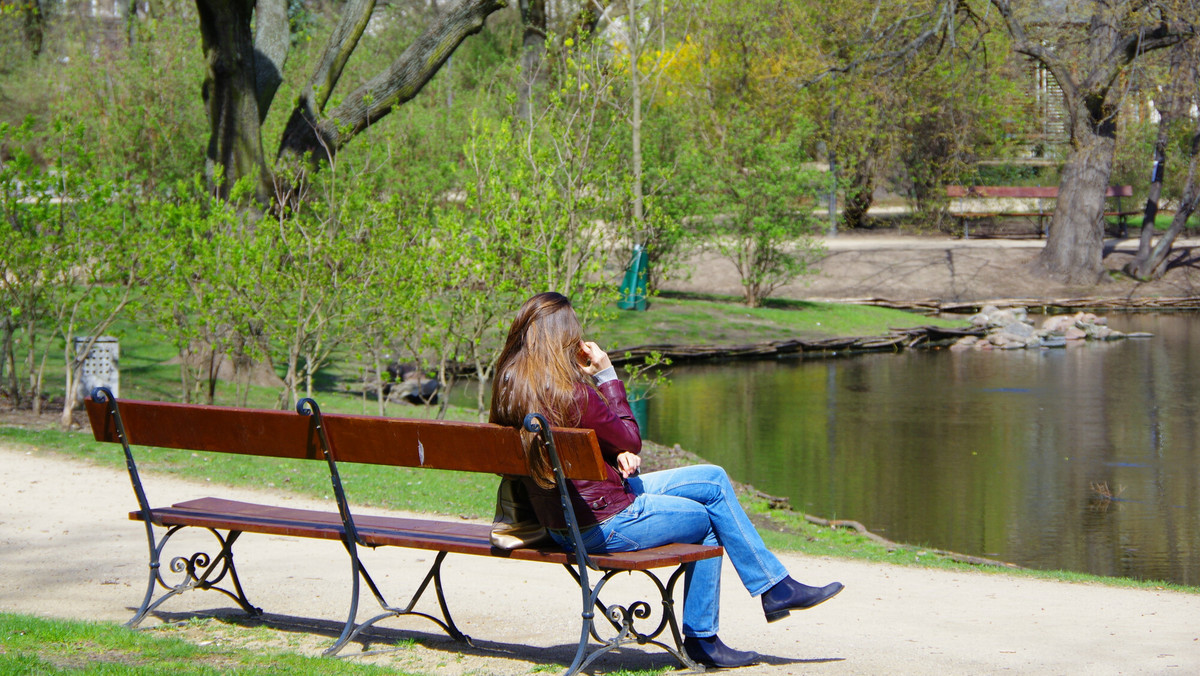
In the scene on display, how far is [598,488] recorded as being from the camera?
4.26m

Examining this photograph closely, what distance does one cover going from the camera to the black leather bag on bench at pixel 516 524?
14.1 feet

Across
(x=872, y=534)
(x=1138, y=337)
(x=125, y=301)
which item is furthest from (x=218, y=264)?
(x=1138, y=337)

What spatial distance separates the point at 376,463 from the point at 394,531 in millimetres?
431

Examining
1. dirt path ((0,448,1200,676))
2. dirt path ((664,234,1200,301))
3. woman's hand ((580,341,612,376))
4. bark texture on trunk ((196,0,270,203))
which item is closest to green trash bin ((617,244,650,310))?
dirt path ((664,234,1200,301))

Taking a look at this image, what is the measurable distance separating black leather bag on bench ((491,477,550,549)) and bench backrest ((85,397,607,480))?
0.19 meters

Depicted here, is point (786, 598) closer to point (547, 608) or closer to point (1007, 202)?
point (547, 608)

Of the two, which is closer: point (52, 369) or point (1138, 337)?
point (52, 369)

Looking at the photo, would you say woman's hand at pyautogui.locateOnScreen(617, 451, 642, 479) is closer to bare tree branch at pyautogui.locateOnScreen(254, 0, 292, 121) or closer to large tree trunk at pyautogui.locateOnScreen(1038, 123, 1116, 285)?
bare tree branch at pyautogui.locateOnScreen(254, 0, 292, 121)

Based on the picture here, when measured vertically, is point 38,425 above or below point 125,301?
below

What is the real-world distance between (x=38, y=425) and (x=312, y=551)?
18.5 ft

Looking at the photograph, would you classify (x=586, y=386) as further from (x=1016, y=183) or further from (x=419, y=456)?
(x=1016, y=183)

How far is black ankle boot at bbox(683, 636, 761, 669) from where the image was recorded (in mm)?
4410

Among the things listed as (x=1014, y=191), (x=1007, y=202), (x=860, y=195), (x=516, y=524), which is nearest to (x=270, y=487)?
(x=516, y=524)

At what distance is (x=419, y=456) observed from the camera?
4.26 meters
